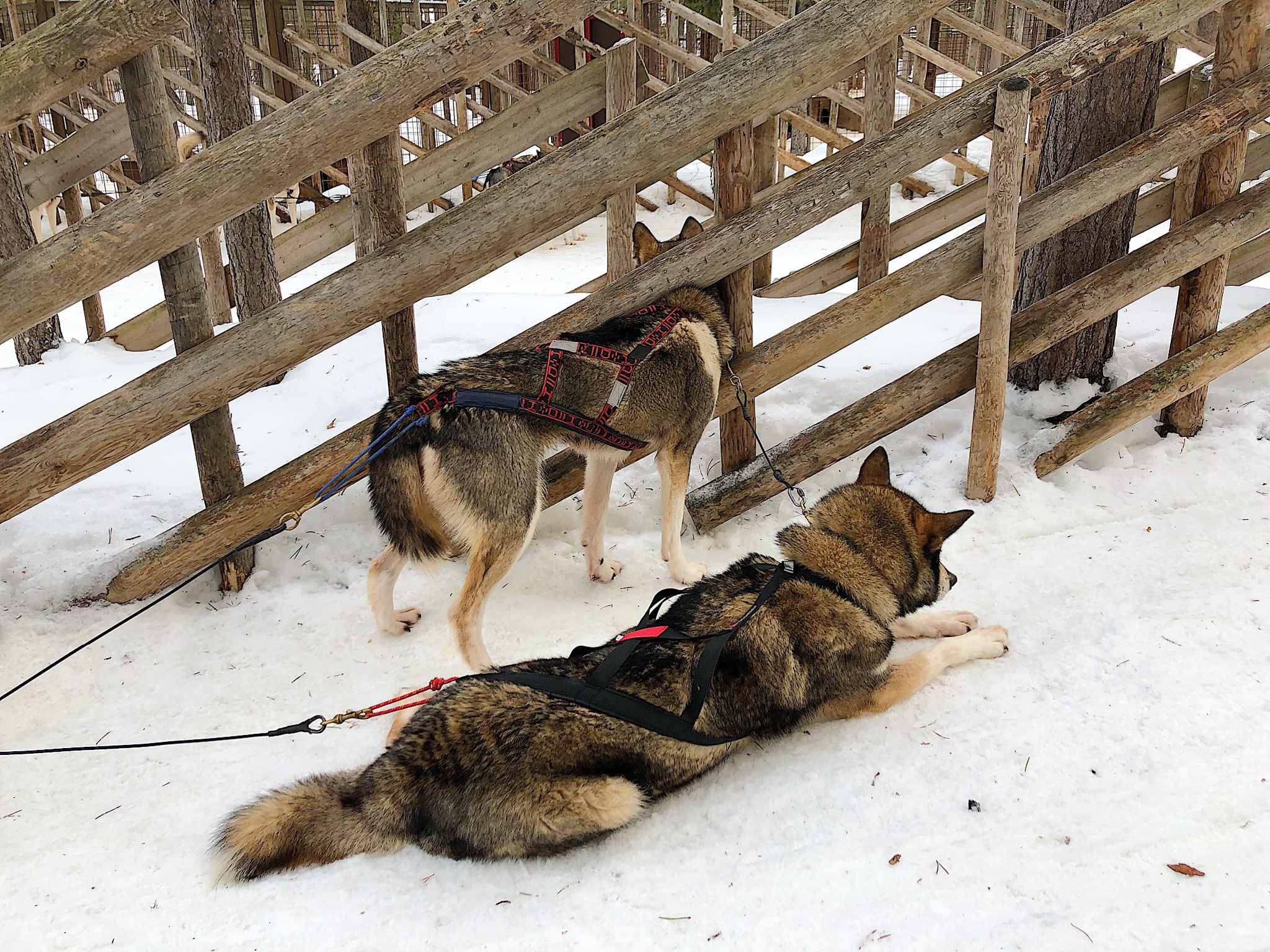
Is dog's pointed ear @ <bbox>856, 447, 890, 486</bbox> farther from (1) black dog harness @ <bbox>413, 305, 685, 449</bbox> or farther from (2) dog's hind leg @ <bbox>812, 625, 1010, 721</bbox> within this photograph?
(1) black dog harness @ <bbox>413, 305, 685, 449</bbox>

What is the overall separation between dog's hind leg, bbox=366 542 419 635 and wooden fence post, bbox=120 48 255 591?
0.82 meters

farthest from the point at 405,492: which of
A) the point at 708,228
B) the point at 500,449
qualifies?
the point at 708,228

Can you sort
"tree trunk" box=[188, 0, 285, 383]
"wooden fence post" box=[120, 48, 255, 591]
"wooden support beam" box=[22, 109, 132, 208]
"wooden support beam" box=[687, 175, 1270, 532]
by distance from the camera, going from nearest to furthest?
"wooden fence post" box=[120, 48, 255, 591] < "wooden support beam" box=[687, 175, 1270, 532] < "tree trunk" box=[188, 0, 285, 383] < "wooden support beam" box=[22, 109, 132, 208]

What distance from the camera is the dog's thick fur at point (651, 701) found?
2.49 m

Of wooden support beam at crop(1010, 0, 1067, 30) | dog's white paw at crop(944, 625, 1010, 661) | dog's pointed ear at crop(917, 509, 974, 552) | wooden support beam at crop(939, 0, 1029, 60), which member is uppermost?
wooden support beam at crop(1010, 0, 1067, 30)

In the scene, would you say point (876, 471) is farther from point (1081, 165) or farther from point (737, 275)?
point (1081, 165)

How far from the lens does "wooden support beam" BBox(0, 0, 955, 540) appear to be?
3650 mm

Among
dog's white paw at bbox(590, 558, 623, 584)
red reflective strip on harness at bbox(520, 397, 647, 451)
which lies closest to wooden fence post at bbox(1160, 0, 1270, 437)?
red reflective strip on harness at bbox(520, 397, 647, 451)

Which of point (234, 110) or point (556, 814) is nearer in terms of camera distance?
point (556, 814)

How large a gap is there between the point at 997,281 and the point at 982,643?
5.61 ft

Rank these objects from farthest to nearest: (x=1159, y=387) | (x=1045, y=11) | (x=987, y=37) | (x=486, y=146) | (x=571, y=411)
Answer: (x=987, y=37), (x=1045, y=11), (x=486, y=146), (x=1159, y=387), (x=571, y=411)

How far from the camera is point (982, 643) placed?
322 cm

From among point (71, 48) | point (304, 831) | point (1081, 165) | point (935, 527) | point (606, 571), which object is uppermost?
point (71, 48)

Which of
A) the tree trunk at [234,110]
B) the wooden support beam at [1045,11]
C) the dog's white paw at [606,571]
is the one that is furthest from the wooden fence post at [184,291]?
the wooden support beam at [1045,11]
